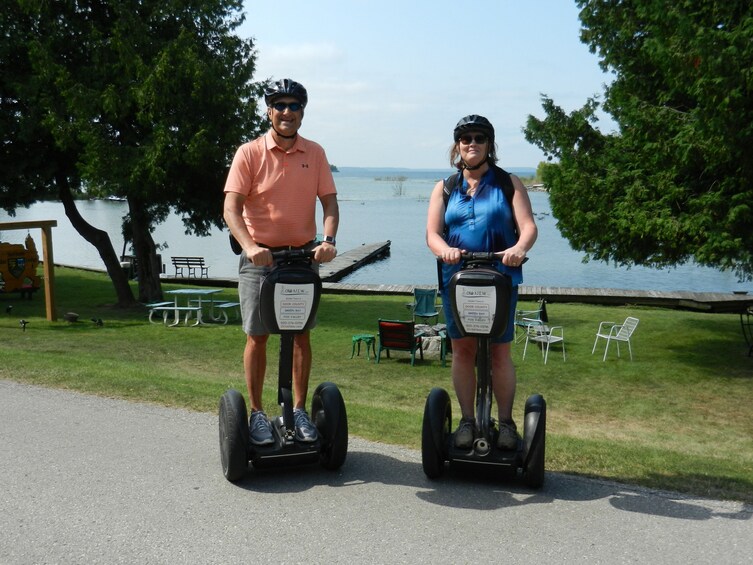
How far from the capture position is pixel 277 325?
13.7 ft

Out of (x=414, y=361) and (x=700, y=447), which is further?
(x=414, y=361)

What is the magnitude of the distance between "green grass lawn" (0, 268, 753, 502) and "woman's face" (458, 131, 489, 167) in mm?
1804

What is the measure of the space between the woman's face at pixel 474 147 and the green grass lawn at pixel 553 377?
1.80m

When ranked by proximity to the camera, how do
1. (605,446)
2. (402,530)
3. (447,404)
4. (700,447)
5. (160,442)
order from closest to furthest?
(402,530)
(447,404)
(160,442)
(605,446)
(700,447)

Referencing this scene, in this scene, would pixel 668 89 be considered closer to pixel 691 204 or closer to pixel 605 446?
pixel 691 204

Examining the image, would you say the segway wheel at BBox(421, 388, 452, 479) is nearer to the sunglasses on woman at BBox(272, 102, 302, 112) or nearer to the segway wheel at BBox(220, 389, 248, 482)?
the segway wheel at BBox(220, 389, 248, 482)

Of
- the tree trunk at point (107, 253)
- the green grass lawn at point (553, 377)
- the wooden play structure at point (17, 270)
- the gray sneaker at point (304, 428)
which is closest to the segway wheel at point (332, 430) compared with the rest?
A: the gray sneaker at point (304, 428)

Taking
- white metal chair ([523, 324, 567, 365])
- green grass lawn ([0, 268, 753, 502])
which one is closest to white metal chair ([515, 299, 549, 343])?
white metal chair ([523, 324, 567, 365])

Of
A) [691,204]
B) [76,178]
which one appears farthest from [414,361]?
[76,178]

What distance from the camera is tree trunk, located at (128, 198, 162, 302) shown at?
68.7 ft

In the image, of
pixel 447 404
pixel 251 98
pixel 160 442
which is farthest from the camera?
pixel 251 98

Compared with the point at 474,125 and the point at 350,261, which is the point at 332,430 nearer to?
the point at 474,125

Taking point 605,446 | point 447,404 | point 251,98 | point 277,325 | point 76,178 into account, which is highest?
point 251,98

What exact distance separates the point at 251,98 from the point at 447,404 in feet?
52.5
